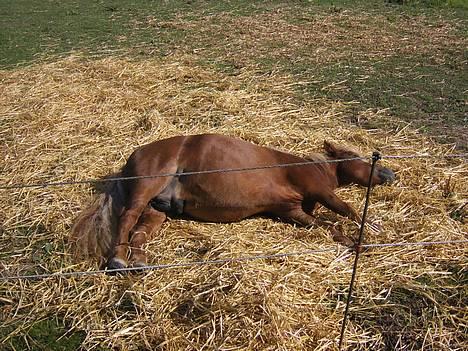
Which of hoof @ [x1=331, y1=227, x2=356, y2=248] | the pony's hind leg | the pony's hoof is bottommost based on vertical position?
hoof @ [x1=331, y1=227, x2=356, y2=248]

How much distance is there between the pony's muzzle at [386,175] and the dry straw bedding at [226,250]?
0.08 metres

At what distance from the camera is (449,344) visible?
3.19 m

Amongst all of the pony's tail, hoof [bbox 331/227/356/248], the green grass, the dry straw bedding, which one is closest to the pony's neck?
the dry straw bedding

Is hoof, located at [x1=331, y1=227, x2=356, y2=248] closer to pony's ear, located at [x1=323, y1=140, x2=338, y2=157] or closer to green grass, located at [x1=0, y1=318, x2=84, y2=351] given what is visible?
pony's ear, located at [x1=323, y1=140, x2=338, y2=157]

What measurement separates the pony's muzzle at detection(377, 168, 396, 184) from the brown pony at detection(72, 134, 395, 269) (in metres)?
0.64

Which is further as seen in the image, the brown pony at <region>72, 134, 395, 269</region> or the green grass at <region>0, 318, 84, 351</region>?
the brown pony at <region>72, 134, 395, 269</region>

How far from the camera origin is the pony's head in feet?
16.0

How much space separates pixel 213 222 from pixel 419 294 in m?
1.70

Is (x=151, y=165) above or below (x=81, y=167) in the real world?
above

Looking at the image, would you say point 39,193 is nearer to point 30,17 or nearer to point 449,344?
point 449,344

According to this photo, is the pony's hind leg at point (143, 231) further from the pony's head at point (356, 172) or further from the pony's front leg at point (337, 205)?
the pony's head at point (356, 172)

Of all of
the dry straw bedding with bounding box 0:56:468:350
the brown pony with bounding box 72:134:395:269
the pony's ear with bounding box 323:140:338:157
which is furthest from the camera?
the pony's ear with bounding box 323:140:338:157

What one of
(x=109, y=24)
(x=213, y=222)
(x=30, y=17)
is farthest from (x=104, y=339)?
(x=30, y=17)

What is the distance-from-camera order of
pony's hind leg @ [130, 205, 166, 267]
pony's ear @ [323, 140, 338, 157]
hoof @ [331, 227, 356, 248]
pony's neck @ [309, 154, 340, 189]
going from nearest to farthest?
pony's hind leg @ [130, 205, 166, 267] → hoof @ [331, 227, 356, 248] → pony's neck @ [309, 154, 340, 189] → pony's ear @ [323, 140, 338, 157]
